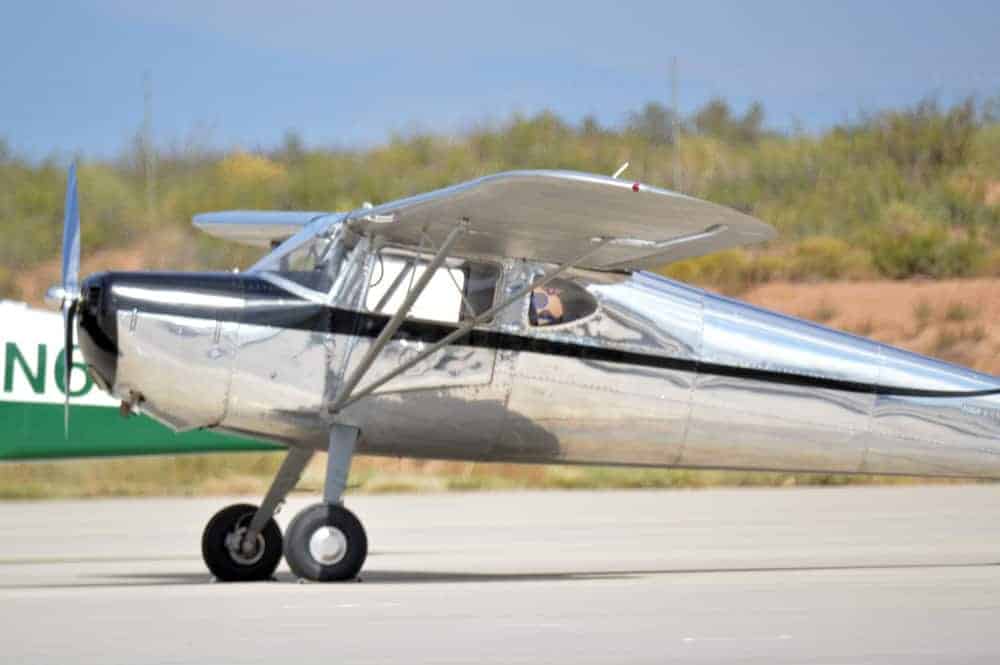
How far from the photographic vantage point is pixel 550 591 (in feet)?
31.4

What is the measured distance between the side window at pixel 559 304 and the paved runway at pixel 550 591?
1559 mm

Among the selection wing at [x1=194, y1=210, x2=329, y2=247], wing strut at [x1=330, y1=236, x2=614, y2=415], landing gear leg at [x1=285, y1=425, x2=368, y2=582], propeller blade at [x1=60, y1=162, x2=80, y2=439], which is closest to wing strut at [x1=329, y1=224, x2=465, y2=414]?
wing strut at [x1=330, y1=236, x2=614, y2=415]

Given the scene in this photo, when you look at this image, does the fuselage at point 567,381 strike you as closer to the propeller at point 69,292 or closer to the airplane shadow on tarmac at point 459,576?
the propeller at point 69,292

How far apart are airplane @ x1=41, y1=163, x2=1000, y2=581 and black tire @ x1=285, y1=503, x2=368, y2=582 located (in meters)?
0.01

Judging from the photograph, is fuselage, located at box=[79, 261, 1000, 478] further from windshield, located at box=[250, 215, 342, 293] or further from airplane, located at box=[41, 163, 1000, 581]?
windshield, located at box=[250, 215, 342, 293]

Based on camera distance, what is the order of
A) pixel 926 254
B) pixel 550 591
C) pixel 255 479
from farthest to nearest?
1. pixel 926 254
2. pixel 255 479
3. pixel 550 591

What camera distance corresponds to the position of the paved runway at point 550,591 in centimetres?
707

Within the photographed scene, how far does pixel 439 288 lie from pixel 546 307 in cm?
67

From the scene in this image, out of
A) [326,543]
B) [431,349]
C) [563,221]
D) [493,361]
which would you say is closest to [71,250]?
[431,349]

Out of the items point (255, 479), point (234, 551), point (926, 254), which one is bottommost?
point (255, 479)

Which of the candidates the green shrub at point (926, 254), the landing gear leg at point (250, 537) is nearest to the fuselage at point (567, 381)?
the landing gear leg at point (250, 537)

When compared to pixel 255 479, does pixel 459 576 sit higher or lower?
higher

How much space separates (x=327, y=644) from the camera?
7246 millimetres

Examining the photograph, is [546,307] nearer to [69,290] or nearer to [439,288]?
[439,288]
